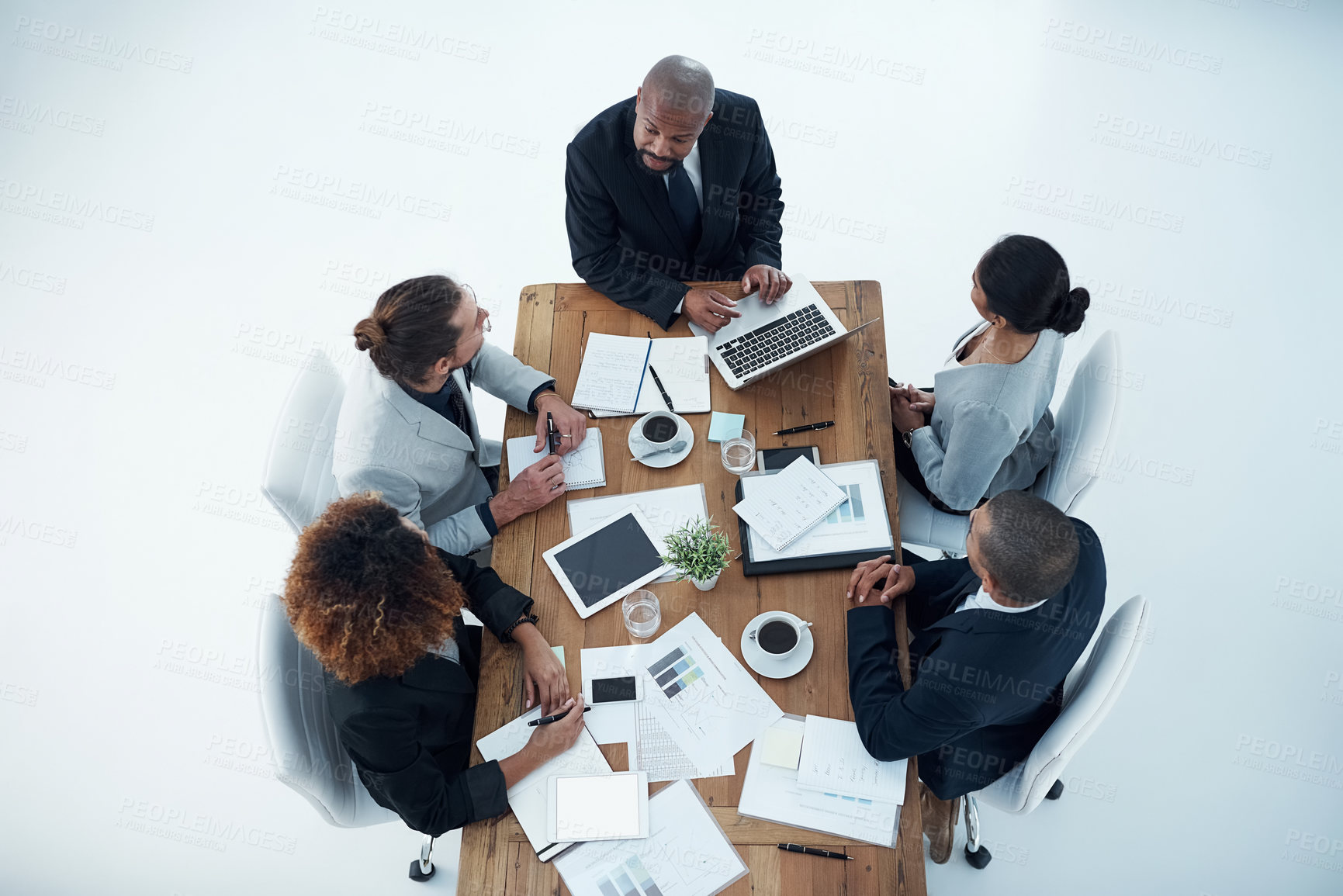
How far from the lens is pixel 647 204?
7.93ft

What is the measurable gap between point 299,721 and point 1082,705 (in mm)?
1564

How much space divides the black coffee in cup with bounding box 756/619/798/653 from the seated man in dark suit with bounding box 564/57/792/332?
2.72 feet

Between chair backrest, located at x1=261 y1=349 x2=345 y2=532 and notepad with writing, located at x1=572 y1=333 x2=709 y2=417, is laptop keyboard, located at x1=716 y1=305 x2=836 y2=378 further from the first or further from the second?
chair backrest, located at x1=261 y1=349 x2=345 y2=532

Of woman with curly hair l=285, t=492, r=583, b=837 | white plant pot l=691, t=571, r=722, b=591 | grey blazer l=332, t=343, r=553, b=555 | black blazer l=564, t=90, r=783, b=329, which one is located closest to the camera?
woman with curly hair l=285, t=492, r=583, b=837

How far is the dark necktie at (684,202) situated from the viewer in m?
2.41

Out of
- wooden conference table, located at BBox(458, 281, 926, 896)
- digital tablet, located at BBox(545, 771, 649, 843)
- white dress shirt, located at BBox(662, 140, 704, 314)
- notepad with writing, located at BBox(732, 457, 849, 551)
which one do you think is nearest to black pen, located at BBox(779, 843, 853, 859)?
wooden conference table, located at BBox(458, 281, 926, 896)

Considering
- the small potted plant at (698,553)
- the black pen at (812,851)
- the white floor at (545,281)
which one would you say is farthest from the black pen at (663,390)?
the white floor at (545,281)

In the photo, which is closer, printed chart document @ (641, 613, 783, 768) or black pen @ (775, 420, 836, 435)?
printed chart document @ (641, 613, 783, 768)

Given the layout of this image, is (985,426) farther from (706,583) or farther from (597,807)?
(597,807)

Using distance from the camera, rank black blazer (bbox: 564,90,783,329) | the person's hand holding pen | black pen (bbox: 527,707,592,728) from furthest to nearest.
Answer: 1. black blazer (bbox: 564,90,783,329)
2. the person's hand holding pen
3. black pen (bbox: 527,707,592,728)

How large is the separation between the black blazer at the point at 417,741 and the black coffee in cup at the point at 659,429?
50 cm

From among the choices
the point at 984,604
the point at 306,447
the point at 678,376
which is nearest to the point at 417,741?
the point at 306,447

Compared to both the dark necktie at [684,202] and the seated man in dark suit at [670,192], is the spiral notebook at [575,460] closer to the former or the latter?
the seated man in dark suit at [670,192]

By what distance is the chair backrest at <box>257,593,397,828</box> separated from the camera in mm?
1711
